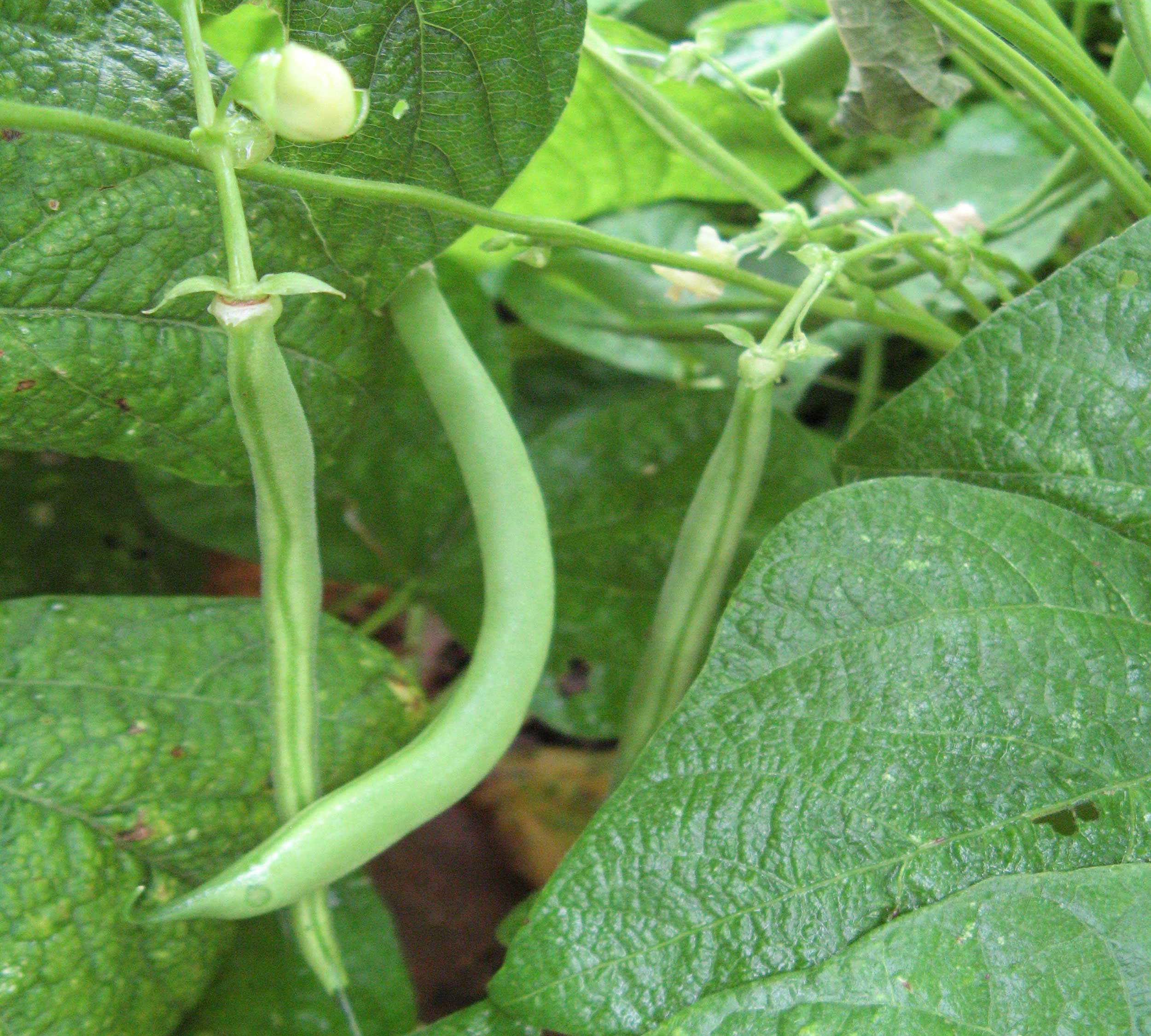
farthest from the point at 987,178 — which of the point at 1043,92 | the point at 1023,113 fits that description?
the point at 1043,92

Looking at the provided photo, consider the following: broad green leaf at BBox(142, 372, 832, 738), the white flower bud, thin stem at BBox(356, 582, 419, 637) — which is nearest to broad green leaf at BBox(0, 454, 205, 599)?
broad green leaf at BBox(142, 372, 832, 738)

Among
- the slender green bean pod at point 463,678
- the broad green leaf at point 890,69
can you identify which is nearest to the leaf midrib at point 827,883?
the slender green bean pod at point 463,678

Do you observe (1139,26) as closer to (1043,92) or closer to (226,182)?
(1043,92)

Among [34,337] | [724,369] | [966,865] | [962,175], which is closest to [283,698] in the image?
[34,337]

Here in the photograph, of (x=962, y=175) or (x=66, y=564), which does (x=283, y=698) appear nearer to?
(x=66, y=564)

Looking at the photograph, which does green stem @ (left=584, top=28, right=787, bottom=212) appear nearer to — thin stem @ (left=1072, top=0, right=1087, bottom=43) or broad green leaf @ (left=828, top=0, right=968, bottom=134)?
broad green leaf @ (left=828, top=0, right=968, bottom=134)

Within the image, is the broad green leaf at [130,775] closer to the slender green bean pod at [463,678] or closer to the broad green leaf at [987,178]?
the slender green bean pod at [463,678]
